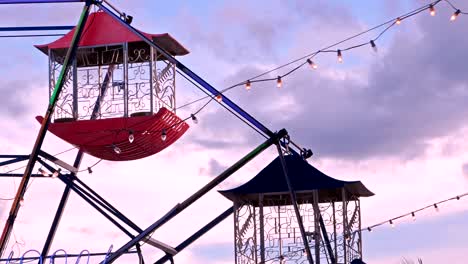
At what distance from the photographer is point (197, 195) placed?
86.8 feet

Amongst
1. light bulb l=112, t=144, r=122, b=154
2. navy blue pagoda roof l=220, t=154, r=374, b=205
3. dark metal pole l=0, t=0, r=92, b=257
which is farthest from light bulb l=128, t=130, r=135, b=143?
navy blue pagoda roof l=220, t=154, r=374, b=205

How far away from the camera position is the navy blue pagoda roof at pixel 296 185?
92.6ft

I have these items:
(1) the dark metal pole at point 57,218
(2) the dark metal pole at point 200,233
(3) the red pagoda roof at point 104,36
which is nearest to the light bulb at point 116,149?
(3) the red pagoda roof at point 104,36

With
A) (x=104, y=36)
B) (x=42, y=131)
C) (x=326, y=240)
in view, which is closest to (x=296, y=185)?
(x=326, y=240)

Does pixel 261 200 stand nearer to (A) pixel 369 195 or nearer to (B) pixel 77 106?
(A) pixel 369 195

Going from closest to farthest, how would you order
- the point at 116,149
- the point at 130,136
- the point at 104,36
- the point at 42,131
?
the point at 130,136
the point at 42,131
the point at 116,149
the point at 104,36

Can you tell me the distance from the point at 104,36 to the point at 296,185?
523cm

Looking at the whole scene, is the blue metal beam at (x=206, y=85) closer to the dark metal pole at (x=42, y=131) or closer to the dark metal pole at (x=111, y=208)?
the dark metal pole at (x=42, y=131)

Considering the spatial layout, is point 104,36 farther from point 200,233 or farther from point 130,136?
point 200,233

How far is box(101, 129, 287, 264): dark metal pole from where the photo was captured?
2583cm

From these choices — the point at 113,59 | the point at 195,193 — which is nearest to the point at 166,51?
the point at 113,59

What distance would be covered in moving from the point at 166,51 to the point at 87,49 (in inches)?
72.4

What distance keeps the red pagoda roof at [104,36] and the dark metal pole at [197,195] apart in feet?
11.1

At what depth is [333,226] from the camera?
28219 millimetres
